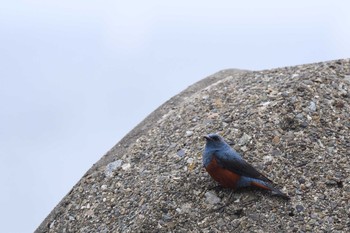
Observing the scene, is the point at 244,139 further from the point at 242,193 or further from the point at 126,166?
the point at 126,166

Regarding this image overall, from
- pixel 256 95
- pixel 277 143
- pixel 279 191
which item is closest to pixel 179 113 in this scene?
pixel 256 95

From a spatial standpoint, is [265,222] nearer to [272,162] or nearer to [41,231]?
[272,162]

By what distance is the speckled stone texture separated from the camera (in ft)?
23.4

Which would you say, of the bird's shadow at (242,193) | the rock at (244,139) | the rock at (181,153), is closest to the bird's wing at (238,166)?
the bird's shadow at (242,193)

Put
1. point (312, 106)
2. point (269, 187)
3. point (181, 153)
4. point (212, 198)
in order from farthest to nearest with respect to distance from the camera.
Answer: point (312, 106) < point (181, 153) < point (212, 198) < point (269, 187)

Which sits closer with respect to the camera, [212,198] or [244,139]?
[212,198]

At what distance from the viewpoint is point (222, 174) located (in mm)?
7125

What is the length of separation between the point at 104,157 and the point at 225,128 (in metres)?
1.87

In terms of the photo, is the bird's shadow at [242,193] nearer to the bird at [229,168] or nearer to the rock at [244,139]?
the bird at [229,168]

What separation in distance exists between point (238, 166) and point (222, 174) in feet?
0.59

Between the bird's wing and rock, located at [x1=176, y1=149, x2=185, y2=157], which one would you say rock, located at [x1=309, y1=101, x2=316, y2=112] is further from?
rock, located at [x1=176, y1=149, x2=185, y2=157]

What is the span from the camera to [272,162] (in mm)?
7547

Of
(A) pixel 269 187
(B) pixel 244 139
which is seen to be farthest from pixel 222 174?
(B) pixel 244 139

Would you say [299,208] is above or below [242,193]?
below
